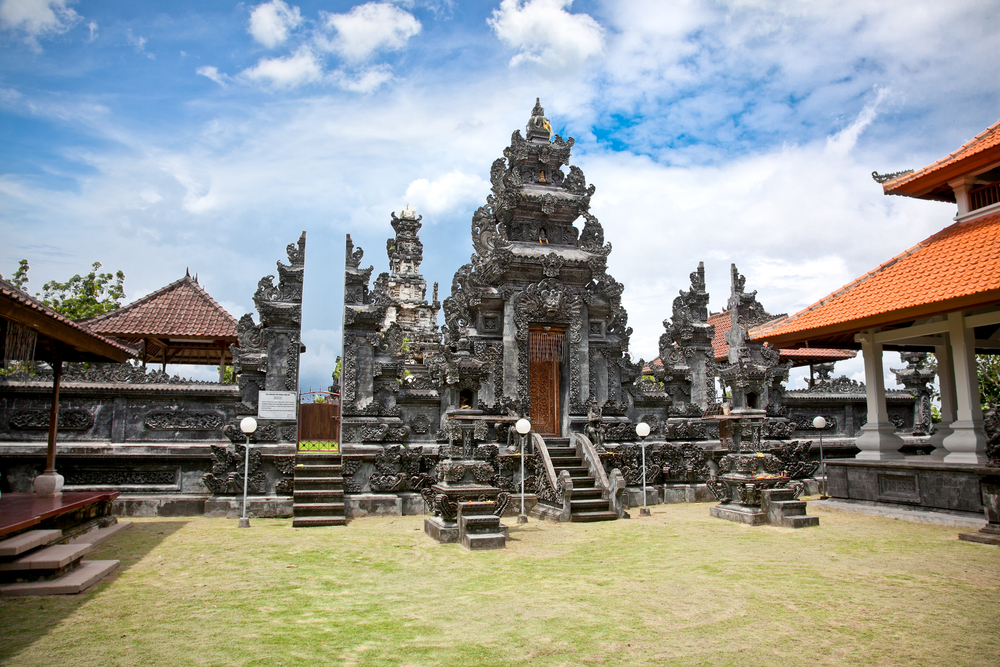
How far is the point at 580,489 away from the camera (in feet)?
39.5

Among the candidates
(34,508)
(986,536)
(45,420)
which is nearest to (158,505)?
(45,420)

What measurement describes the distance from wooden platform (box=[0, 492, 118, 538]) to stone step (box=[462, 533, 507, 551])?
508 centimetres

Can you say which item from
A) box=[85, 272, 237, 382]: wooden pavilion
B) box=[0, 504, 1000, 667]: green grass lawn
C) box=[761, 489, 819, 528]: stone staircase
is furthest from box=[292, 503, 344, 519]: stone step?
box=[761, 489, 819, 528]: stone staircase

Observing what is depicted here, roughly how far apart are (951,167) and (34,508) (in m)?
16.3

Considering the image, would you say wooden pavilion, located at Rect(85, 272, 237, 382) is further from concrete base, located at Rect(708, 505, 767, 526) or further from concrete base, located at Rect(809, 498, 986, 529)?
concrete base, located at Rect(809, 498, 986, 529)

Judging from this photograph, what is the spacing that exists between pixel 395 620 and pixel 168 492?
9.43 meters

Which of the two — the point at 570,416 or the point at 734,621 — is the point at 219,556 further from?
the point at 570,416

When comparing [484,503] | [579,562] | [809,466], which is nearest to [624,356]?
[809,466]

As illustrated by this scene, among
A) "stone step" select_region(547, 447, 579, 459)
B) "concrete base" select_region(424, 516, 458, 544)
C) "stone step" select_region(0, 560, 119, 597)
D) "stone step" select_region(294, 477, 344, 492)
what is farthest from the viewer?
"stone step" select_region(547, 447, 579, 459)

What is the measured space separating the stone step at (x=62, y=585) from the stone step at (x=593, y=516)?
7.45 meters

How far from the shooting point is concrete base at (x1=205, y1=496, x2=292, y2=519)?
12.1 m

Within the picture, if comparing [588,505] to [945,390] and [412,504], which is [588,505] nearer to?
[412,504]

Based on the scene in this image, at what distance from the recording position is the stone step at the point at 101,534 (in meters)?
8.64

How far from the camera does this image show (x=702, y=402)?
16.1 metres
